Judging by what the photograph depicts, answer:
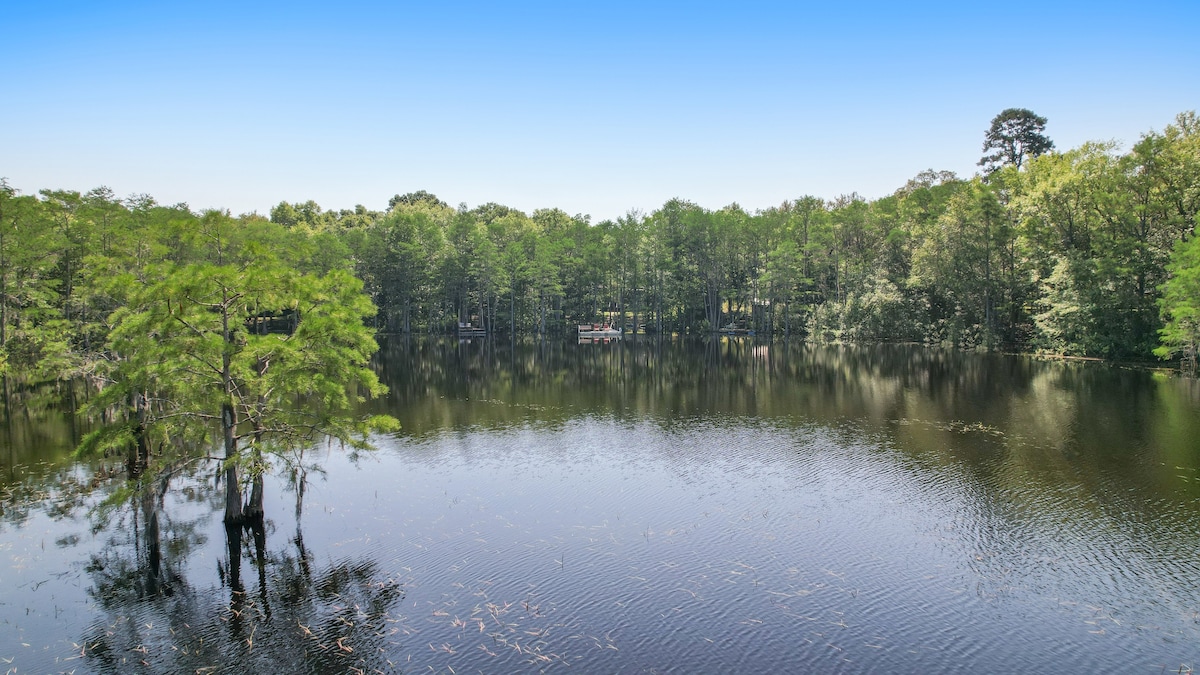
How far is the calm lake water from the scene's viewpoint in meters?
12.4

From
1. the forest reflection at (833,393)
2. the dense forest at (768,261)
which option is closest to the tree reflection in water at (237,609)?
the dense forest at (768,261)

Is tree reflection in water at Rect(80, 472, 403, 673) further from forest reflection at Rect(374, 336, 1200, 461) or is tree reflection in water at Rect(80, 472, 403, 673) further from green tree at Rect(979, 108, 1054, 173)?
green tree at Rect(979, 108, 1054, 173)

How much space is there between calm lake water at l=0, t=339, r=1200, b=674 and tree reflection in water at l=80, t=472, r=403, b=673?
0.21 ft

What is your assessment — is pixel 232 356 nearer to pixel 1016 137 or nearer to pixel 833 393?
pixel 833 393

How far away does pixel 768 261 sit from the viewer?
3290 inches

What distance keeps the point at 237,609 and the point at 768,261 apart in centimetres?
7645

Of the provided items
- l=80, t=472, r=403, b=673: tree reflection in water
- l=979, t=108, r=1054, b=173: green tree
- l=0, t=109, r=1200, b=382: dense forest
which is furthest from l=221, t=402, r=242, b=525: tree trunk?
l=979, t=108, r=1054, b=173: green tree

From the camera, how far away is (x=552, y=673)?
11.7 meters

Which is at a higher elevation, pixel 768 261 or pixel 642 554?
pixel 768 261

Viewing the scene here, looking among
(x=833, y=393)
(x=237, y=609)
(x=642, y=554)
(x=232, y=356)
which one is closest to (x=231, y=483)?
(x=232, y=356)

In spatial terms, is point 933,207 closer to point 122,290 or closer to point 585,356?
point 585,356

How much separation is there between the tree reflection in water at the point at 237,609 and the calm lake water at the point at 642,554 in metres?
0.06

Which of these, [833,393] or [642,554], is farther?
[833,393]

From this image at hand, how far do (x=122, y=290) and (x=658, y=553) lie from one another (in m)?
15.7
